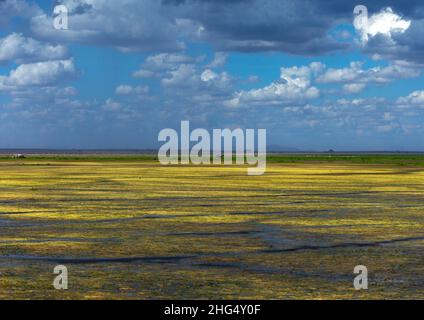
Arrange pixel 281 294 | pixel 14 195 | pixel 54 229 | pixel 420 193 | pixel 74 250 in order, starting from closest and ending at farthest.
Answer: pixel 281 294 → pixel 74 250 → pixel 54 229 → pixel 14 195 → pixel 420 193

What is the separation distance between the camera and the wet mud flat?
14.9 m

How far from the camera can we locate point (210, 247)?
20.5 metres

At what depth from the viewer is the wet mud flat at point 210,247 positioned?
14.9m

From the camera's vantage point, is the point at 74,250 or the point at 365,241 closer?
the point at 74,250

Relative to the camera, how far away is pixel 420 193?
145ft
